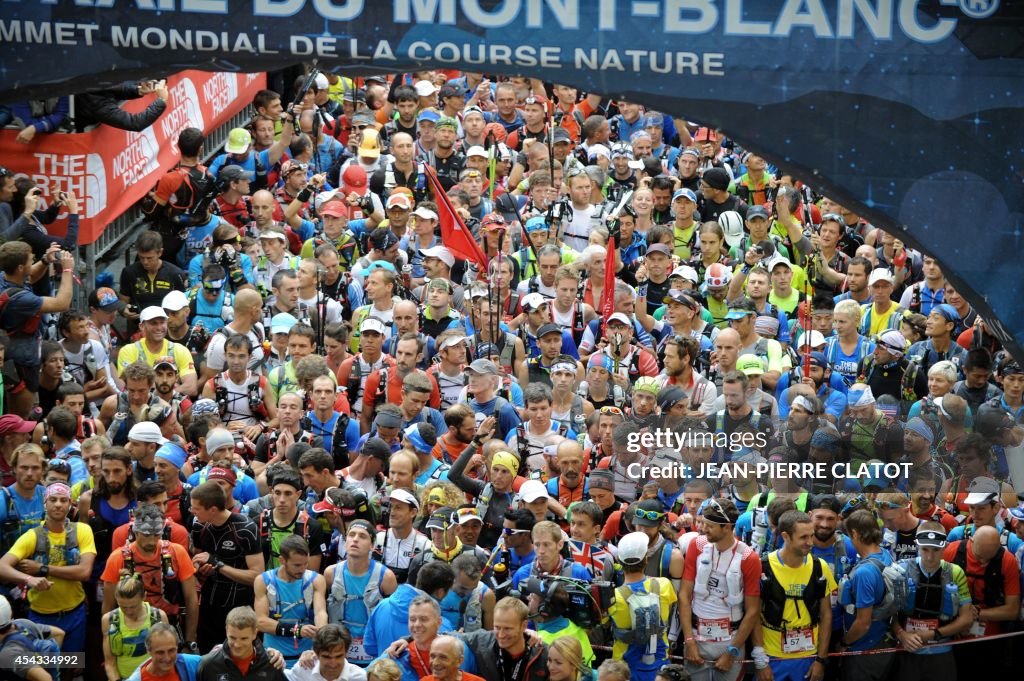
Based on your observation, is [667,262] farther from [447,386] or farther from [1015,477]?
[1015,477]

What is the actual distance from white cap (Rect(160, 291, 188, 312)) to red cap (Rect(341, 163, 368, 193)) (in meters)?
3.27

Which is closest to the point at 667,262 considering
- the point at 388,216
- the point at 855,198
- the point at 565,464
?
the point at 388,216

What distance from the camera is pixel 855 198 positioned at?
636 centimetres

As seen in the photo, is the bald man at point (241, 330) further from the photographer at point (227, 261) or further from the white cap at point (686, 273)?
the white cap at point (686, 273)

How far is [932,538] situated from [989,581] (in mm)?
524

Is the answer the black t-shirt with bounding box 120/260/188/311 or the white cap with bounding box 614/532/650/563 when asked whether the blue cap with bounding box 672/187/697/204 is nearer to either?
the black t-shirt with bounding box 120/260/188/311

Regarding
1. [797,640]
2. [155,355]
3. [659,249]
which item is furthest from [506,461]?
[659,249]

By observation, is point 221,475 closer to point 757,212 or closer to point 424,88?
point 757,212

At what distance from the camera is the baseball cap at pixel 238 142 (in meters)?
16.1

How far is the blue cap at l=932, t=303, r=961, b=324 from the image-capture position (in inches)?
508

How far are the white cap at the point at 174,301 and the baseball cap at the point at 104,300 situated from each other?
0.38 m

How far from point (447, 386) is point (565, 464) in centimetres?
177

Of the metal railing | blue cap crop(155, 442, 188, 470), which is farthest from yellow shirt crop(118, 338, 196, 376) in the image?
blue cap crop(155, 442, 188, 470)

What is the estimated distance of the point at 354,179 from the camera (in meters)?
15.6
